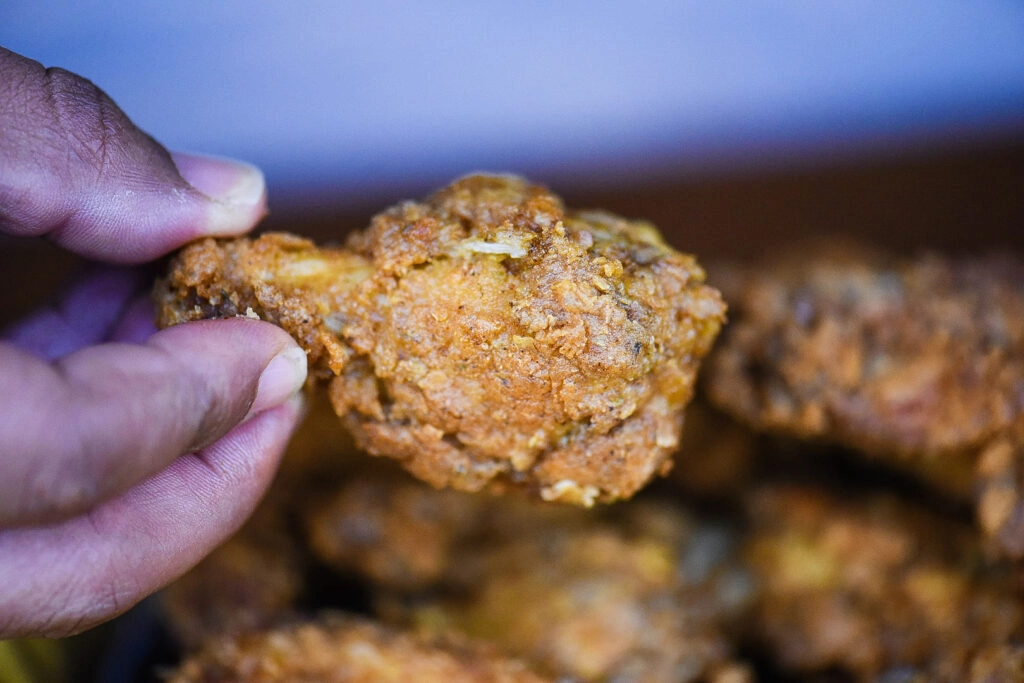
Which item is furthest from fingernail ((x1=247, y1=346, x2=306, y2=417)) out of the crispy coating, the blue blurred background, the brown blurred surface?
the blue blurred background

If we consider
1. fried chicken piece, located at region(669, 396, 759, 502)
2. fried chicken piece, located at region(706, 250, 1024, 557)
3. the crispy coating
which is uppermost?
fried chicken piece, located at region(706, 250, 1024, 557)

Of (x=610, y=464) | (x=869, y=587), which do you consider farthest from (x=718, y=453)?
(x=610, y=464)

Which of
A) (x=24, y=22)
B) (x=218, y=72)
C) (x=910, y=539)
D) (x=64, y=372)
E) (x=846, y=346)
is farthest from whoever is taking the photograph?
(x=218, y=72)

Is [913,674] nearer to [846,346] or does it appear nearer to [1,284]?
[846,346]

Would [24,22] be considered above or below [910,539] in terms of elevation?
above

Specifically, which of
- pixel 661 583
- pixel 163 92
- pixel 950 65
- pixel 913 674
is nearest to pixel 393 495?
pixel 661 583

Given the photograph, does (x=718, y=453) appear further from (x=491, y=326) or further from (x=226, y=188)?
(x=226, y=188)

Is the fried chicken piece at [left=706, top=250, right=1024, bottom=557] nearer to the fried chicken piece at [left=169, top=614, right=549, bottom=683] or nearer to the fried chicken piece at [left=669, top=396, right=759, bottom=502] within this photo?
the fried chicken piece at [left=669, top=396, right=759, bottom=502]
